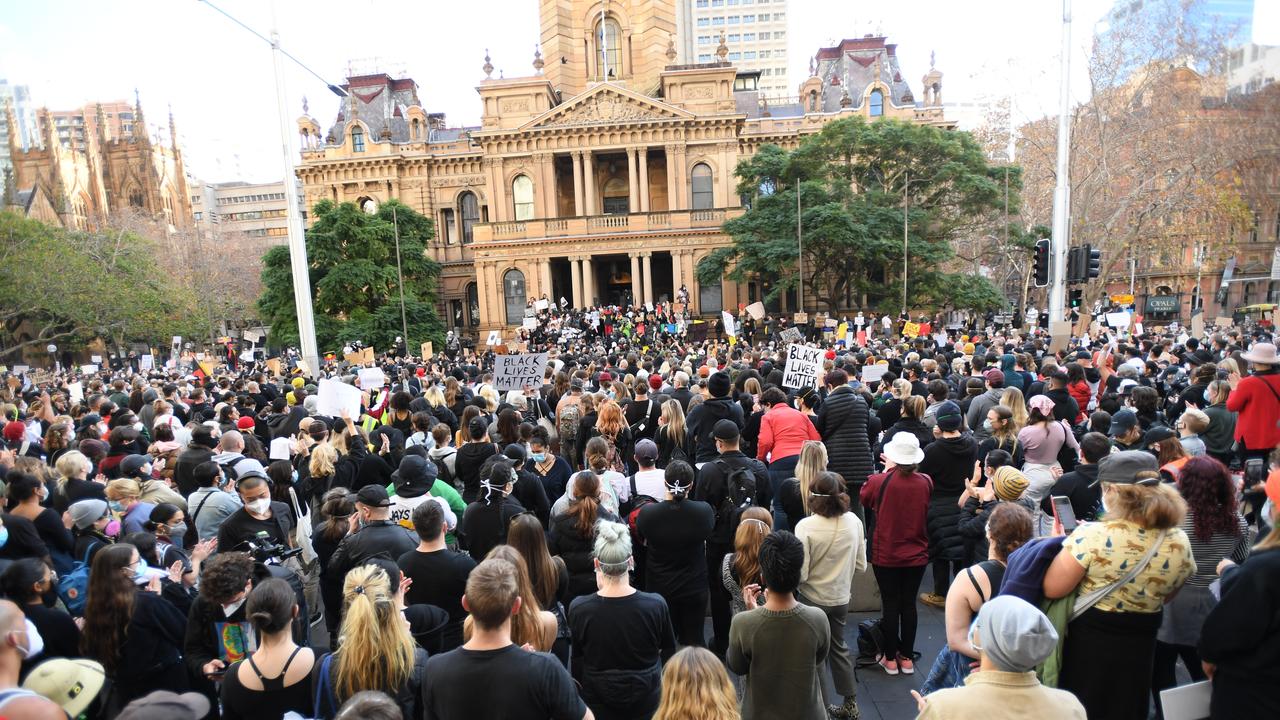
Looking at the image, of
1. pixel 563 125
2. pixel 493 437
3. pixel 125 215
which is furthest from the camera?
pixel 125 215

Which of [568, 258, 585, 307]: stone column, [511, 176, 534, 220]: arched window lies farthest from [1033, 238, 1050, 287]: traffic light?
[511, 176, 534, 220]: arched window

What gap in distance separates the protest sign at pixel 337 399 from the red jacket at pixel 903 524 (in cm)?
628

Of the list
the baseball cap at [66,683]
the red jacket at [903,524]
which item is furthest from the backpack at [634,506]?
the baseball cap at [66,683]

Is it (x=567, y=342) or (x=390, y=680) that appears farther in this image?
(x=567, y=342)

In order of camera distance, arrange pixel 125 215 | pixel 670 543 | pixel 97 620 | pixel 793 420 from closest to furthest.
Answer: pixel 97 620, pixel 670 543, pixel 793 420, pixel 125 215

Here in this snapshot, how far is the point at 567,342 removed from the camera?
25.0 metres

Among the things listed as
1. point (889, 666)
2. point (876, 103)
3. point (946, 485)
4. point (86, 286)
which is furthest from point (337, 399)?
point (876, 103)

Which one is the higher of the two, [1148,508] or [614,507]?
[1148,508]

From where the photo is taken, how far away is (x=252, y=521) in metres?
5.04

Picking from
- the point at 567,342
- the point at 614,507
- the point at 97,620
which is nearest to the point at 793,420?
the point at 614,507

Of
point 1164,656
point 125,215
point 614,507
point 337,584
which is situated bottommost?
point 1164,656

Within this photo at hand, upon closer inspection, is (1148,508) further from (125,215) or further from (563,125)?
(125,215)

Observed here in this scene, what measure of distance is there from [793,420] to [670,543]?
2.57m

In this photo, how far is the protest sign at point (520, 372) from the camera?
35.5 ft
